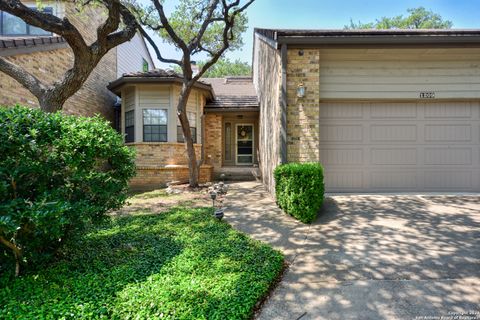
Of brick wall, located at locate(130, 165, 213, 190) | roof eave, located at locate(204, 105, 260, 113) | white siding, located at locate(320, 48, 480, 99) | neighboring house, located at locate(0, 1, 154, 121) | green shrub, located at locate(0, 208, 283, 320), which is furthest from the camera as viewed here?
roof eave, located at locate(204, 105, 260, 113)

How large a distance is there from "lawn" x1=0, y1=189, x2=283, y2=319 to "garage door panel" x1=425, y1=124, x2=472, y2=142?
5.74 m

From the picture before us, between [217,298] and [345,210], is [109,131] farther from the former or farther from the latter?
[345,210]

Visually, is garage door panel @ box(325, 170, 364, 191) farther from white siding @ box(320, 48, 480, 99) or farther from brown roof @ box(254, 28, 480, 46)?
brown roof @ box(254, 28, 480, 46)

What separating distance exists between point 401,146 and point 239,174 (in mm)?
6730

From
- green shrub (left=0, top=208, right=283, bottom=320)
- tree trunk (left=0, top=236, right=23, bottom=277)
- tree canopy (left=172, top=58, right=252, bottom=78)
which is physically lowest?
green shrub (left=0, top=208, right=283, bottom=320)

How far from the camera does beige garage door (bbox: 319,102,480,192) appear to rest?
6.83 m

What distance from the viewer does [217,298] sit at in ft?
8.61

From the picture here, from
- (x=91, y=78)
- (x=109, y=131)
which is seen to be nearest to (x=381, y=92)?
(x=109, y=131)

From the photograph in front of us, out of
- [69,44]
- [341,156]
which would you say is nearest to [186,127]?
[69,44]

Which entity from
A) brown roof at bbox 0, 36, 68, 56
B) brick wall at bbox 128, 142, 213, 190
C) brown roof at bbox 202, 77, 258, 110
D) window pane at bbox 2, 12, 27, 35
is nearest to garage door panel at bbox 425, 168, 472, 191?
brown roof at bbox 202, 77, 258, 110

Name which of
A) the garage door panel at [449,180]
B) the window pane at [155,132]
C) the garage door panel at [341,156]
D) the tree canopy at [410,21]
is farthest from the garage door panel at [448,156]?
the tree canopy at [410,21]

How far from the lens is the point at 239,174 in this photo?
1201 centimetres

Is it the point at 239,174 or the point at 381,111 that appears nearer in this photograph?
the point at 381,111

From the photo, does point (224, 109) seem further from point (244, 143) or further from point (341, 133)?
point (341, 133)
